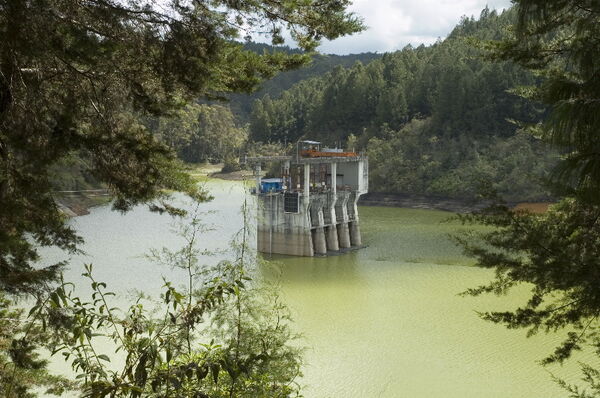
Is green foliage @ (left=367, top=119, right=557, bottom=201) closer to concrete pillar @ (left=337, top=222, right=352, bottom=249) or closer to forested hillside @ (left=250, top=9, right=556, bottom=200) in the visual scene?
forested hillside @ (left=250, top=9, right=556, bottom=200)

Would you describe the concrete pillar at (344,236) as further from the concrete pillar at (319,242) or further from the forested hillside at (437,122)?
the forested hillside at (437,122)

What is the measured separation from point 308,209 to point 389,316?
25.3ft

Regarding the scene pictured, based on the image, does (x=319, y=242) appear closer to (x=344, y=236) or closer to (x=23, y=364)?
(x=344, y=236)

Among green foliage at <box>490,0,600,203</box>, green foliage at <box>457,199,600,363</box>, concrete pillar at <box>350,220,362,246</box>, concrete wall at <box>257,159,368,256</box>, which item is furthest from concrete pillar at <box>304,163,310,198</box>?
green foliage at <box>490,0,600,203</box>

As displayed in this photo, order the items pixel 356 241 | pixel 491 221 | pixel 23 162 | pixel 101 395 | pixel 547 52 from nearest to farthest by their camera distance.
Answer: pixel 101 395, pixel 23 162, pixel 491 221, pixel 547 52, pixel 356 241

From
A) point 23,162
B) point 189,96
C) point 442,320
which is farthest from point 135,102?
point 442,320

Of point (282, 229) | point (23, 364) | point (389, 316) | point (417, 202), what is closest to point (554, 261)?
point (23, 364)

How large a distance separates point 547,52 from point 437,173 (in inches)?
1287

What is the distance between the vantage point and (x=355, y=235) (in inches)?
906

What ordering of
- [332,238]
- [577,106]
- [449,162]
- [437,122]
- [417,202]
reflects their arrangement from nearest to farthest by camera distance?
[577,106]
[332,238]
[417,202]
[449,162]
[437,122]

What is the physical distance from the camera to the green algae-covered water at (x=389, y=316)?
32.8ft

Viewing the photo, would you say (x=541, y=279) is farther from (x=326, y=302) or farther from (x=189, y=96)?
(x=326, y=302)

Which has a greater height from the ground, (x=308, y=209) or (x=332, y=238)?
(x=308, y=209)

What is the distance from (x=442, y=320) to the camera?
44.1 ft
